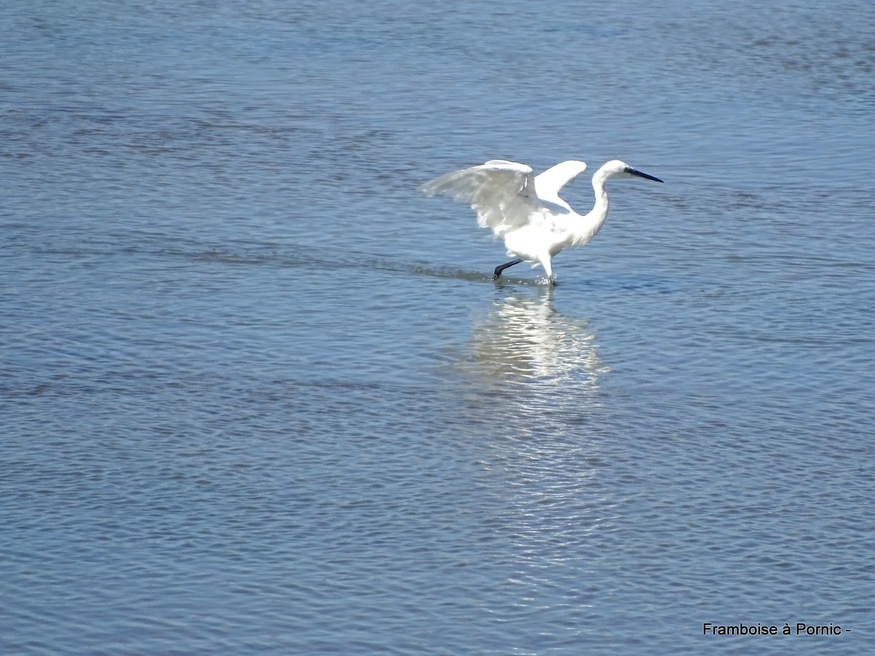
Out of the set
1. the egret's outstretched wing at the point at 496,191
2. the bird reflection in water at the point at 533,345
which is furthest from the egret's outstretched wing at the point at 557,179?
the bird reflection in water at the point at 533,345

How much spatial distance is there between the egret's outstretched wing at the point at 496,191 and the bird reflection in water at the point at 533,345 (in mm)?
627

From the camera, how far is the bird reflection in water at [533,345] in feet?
31.4

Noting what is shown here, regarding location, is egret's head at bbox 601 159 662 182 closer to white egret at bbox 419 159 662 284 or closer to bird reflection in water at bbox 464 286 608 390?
white egret at bbox 419 159 662 284

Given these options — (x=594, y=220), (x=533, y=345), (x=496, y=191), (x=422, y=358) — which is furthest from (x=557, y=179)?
(x=422, y=358)

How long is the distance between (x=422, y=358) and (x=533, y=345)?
0.81 meters

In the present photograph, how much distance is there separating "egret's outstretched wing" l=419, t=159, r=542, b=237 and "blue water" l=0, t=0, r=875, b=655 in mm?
438

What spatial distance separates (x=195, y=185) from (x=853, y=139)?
5.82 metres

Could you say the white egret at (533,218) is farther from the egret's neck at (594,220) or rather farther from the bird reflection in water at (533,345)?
the bird reflection in water at (533,345)

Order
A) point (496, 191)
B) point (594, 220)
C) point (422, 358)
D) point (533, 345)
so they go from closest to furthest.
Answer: point (422, 358) < point (533, 345) < point (496, 191) < point (594, 220)

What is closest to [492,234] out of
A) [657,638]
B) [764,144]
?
[764,144]

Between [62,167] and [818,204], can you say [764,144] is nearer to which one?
[818,204]

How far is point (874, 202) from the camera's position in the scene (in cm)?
1294

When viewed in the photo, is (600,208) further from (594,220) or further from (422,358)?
(422,358)

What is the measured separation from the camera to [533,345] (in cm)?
1018
